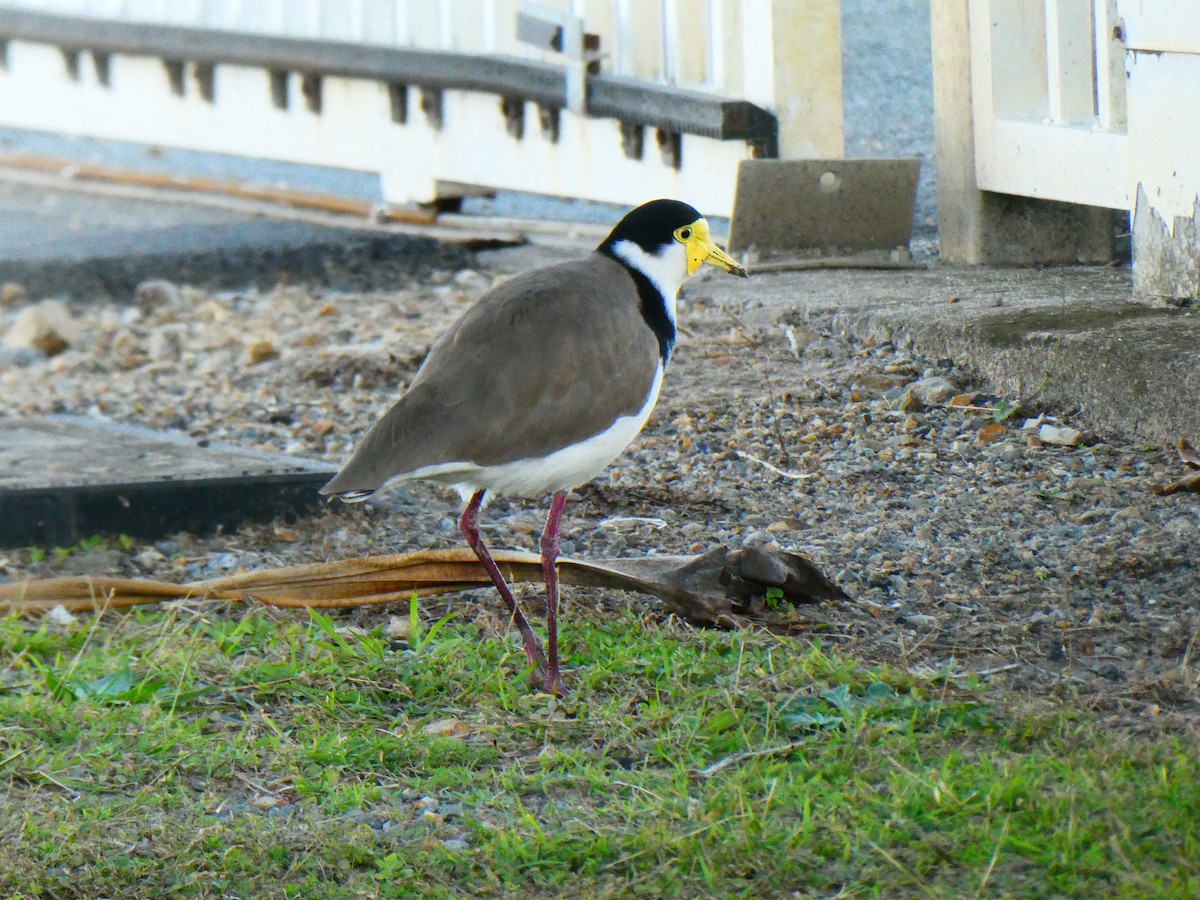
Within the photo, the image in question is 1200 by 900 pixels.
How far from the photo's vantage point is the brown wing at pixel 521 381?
3.35 metres

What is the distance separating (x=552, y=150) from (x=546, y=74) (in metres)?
0.38

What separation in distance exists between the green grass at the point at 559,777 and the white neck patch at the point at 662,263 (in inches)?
30.3

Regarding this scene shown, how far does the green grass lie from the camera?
2.63m

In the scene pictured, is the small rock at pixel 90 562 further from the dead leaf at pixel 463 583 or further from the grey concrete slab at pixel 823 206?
the grey concrete slab at pixel 823 206

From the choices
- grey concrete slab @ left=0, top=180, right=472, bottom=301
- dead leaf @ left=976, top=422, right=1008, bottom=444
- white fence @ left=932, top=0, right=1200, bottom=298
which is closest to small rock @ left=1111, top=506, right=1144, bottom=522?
dead leaf @ left=976, top=422, right=1008, bottom=444

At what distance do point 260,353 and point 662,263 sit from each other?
134 inches

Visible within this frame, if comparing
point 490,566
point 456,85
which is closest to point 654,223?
point 490,566

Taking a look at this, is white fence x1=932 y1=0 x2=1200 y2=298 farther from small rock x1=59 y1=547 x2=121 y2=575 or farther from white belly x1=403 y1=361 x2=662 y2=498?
small rock x1=59 y1=547 x2=121 y2=575

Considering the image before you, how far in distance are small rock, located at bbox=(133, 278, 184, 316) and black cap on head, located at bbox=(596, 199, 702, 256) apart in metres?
4.84

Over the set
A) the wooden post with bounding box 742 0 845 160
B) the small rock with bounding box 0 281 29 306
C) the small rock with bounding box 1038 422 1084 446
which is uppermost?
the wooden post with bounding box 742 0 845 160

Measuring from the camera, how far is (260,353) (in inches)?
271

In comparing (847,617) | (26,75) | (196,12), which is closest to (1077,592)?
(847,617)

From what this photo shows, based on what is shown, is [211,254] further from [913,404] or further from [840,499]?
[840,499]

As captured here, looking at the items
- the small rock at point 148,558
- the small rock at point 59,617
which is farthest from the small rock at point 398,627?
the small rock at point 148,558
